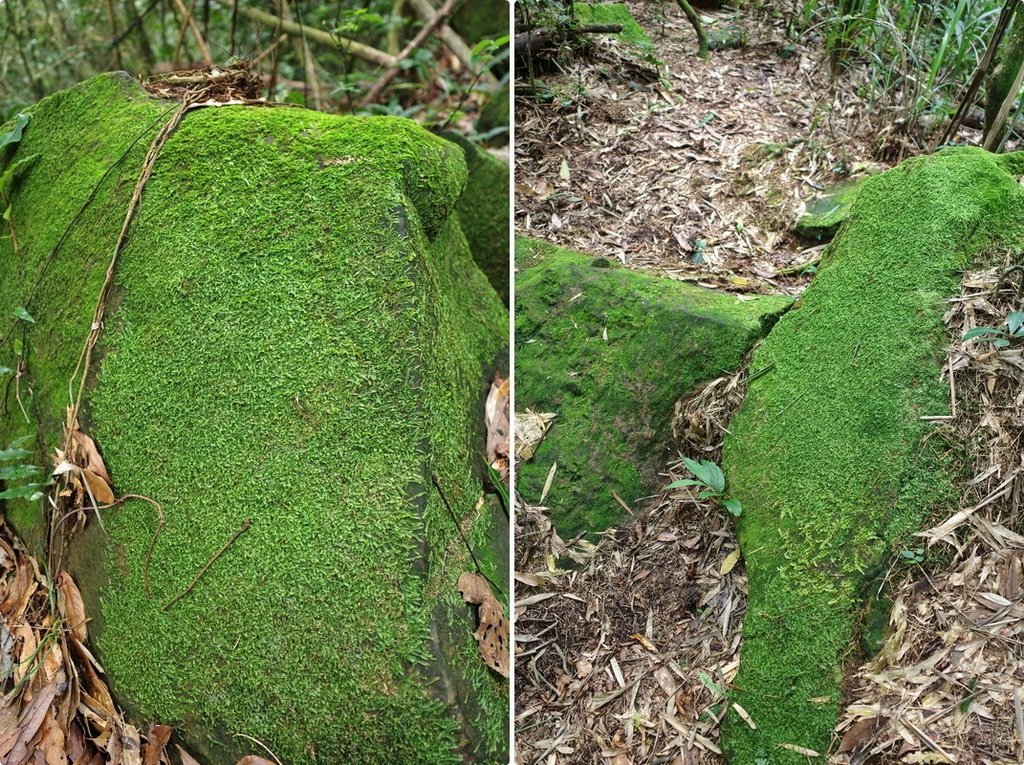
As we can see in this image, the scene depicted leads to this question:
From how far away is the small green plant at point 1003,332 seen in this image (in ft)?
6.77

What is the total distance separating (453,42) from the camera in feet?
18.4

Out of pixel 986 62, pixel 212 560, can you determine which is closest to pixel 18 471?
pixel 212 560

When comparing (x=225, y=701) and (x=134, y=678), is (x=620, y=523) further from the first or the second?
(x=134, y=678)

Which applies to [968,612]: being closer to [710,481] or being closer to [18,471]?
[710,481]

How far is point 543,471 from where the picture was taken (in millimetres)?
2686

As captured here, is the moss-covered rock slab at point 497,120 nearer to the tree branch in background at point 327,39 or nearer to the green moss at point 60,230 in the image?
the tree branch in background at point 327,39

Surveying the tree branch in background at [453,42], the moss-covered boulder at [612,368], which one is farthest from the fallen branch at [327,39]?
the moss-covered boulder at [612,368]

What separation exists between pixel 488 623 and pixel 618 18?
366cm

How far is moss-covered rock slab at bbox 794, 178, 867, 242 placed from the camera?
3.19 m

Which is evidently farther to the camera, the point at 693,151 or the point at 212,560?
the point at 693,151

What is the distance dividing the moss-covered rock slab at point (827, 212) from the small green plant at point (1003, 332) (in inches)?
39.5

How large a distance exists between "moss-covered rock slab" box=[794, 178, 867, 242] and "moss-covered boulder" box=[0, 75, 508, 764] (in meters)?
1.83

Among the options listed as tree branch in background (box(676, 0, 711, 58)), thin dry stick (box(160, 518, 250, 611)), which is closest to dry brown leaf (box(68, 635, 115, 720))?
thin dry stick (box(160, 518, 250, 611))

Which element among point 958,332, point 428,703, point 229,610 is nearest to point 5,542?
point 229,610
